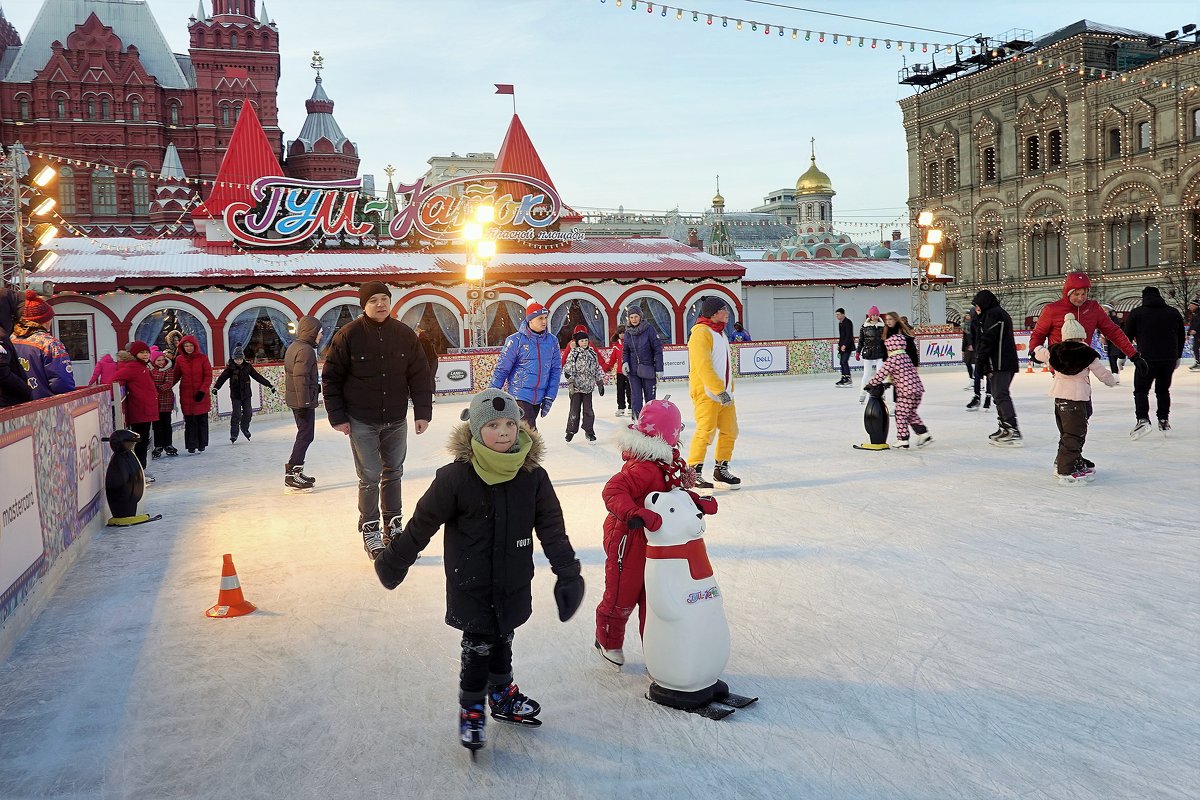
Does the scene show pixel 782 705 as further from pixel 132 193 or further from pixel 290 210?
pixel 132 193

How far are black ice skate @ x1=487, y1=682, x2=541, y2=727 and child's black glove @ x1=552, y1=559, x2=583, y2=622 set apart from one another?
38cm

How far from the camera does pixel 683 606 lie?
311 cm

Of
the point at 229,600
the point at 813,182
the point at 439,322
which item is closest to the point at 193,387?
the point at 229,600

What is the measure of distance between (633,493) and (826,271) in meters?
28.7

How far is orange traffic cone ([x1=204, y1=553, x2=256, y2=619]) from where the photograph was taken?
4566 millimetres

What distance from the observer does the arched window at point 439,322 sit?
81.2ft

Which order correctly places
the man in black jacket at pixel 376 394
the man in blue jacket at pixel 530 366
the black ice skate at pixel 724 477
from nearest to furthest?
the man in black jacket at pixel 376 394 → the black ice skate at pixel 724 477 → the man in blue jacket at pixel 530 366

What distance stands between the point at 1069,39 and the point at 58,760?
42779 mm

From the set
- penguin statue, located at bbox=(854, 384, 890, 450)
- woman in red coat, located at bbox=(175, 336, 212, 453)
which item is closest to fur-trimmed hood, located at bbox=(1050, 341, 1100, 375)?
penguin statue, located at bbox=(854, 384, 890, 450)

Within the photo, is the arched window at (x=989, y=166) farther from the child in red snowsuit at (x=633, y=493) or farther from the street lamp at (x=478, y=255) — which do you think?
the child in red snowsuit at (x=633, y=493)

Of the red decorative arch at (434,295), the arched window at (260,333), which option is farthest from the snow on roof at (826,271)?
the arched window at (260,333)

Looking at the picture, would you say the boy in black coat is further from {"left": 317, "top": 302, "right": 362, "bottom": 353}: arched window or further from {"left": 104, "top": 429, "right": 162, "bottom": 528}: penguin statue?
{"left": 317, "top": 302, "right": 362, "bottom": 353}: arched window

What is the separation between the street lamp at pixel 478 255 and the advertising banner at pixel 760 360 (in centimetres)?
676

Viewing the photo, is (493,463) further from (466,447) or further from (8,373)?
(8,373)
